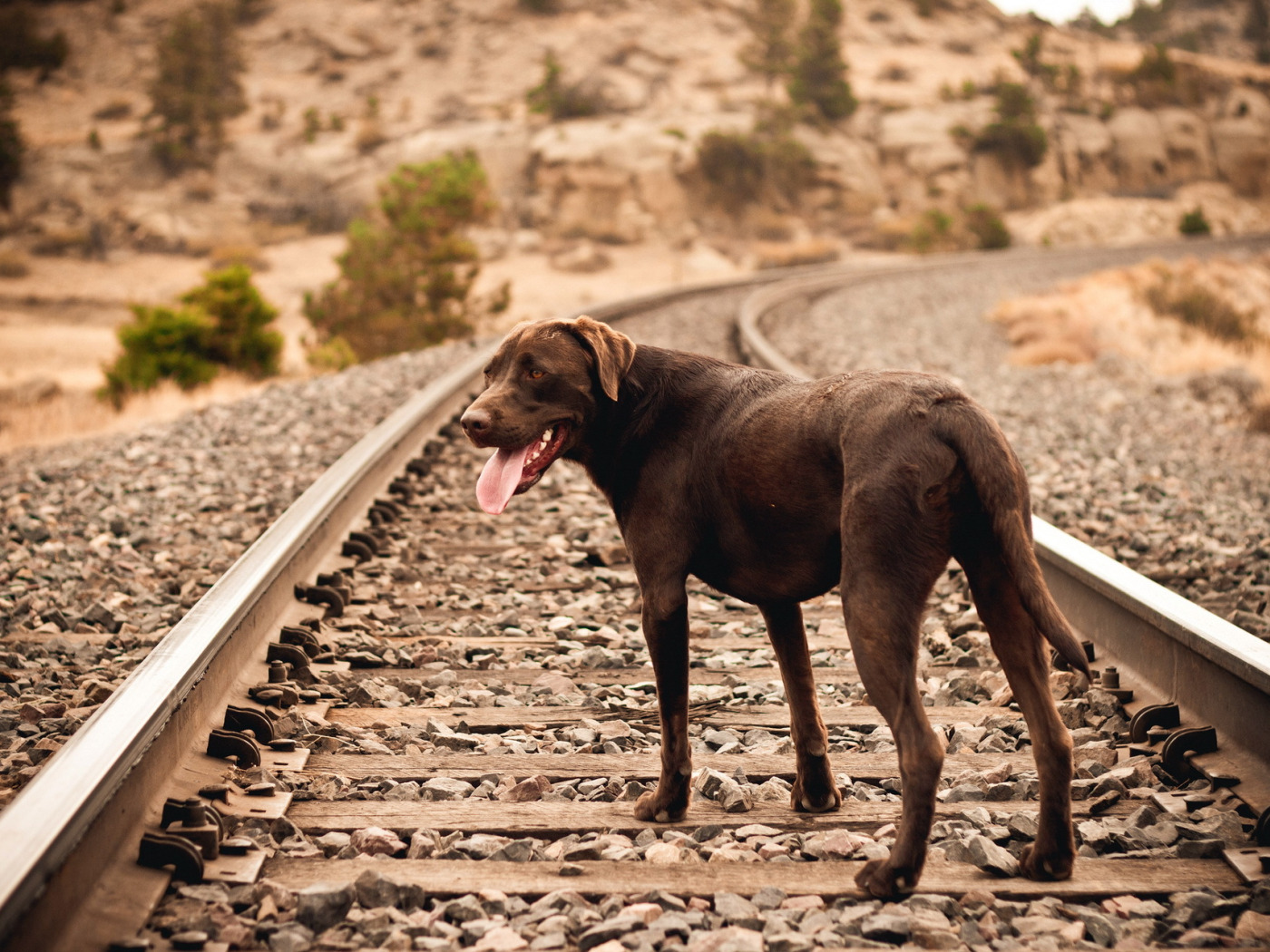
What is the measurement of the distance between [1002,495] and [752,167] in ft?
155

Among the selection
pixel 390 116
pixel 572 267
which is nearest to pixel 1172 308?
pixel 572 267

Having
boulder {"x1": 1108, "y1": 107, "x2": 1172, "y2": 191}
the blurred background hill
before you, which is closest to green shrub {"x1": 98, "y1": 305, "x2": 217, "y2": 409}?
the blurred background hill

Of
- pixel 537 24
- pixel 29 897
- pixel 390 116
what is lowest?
pixel 29 897

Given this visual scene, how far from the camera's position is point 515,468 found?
3.11 meters

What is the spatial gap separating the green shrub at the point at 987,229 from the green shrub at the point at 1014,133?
14.0m

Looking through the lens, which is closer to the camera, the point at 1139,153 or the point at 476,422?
the point at 476,422

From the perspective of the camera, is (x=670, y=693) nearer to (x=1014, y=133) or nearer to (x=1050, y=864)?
(x=1050, y=864)

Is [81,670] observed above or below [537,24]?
below

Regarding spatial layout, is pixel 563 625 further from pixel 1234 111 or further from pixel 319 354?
pixel 1234 111

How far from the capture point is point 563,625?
15.0ft

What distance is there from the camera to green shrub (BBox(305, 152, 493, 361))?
2238 cm

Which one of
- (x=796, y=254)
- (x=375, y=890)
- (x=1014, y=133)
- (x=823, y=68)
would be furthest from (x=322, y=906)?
(x=1014, y=133)

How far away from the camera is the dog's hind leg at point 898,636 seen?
248 centimetres

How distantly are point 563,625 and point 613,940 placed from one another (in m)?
2.26
